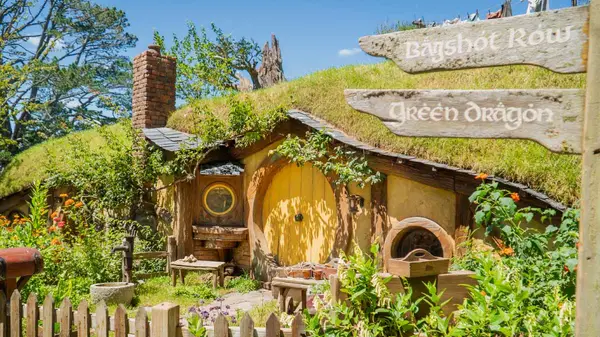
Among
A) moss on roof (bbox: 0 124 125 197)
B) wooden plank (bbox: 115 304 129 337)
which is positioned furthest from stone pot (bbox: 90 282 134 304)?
moss on roof (bbox: 0 124 125 197)

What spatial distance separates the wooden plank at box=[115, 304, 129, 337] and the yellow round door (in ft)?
18.4

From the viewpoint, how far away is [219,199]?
32.7ft

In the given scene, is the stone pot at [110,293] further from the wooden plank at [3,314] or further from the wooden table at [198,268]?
the wooden plank at [3,314]

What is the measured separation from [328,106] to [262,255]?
9.51ft

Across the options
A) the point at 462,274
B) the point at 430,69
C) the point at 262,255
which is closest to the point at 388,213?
the point at 262,255

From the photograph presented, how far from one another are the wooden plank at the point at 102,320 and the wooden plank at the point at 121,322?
0.38 feet

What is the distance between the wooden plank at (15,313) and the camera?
3805 millimetres

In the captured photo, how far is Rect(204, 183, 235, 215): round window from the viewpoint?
9.95 m

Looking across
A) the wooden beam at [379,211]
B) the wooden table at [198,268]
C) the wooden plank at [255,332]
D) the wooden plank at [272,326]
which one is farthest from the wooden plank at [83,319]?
the wooden table at [198,268]

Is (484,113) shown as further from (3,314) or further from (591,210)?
(3,314)

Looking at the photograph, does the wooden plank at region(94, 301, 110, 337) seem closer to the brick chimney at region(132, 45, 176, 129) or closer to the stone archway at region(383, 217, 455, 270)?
the stone archway at region(383, 217, 455, 270)

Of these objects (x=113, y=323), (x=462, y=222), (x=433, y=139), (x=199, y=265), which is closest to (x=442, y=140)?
(x=433, y=139)

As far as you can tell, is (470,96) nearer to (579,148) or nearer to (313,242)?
(579,148)

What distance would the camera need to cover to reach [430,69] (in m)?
2.18
